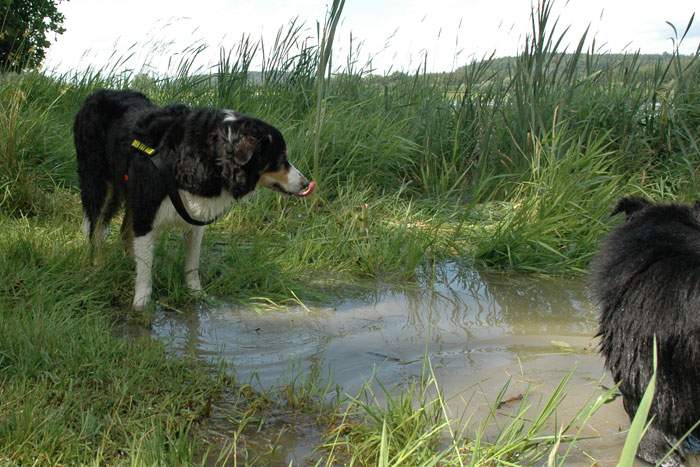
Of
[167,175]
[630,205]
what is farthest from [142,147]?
[630,205]

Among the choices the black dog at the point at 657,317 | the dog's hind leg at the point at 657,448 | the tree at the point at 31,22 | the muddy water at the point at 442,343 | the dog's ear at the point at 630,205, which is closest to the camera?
the black dog at the point at 657,317

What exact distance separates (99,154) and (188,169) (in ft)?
3.26

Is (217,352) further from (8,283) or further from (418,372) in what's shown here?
(8,283)

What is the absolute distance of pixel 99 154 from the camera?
15.9 ft

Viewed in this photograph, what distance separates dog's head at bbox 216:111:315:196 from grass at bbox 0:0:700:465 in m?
0.57

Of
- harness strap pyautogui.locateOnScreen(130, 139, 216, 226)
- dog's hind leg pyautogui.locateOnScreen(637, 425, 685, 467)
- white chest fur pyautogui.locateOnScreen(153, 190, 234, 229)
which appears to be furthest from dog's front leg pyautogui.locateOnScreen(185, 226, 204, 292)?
dog's hind leg pyautogui.locateOnScreen(637, 425, 685, 467)

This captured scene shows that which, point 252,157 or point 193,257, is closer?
point 252,157

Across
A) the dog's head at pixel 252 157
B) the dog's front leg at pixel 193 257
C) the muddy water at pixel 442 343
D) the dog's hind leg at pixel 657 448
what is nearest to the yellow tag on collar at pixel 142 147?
the dog's head at pixel 252 157

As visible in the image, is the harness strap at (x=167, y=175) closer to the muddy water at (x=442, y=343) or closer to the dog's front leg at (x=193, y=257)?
the dog's front leg at (x=193, y=257)

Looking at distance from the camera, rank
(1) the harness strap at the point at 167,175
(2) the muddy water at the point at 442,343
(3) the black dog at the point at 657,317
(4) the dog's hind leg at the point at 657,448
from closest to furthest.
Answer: (3) the black dog at the point at 657,317 → (4) the dog's hind leg at the point at 657,448 → (2) the muddy water at the point at 442,343 → (1) the harness strap at the point at 167,175

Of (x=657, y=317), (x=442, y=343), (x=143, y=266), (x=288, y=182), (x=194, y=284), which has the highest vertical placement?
(x=288, y=182)

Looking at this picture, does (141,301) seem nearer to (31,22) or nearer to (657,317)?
(657,317)

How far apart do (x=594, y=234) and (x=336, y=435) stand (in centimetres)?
346

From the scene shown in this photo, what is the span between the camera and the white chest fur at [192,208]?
4.23 meters
